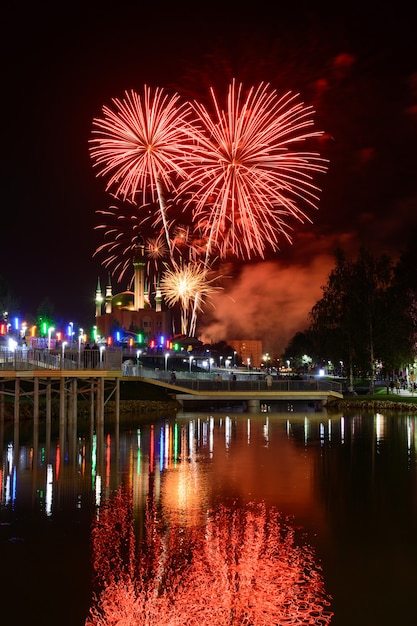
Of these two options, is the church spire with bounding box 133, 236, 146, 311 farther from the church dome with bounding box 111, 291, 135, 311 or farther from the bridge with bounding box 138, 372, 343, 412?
the bridge with bounding box 138, 372, 343, 412

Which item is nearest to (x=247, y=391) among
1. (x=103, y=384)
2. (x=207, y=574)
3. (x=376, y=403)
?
(x=376, y=403)

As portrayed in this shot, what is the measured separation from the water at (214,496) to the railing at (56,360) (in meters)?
3.68

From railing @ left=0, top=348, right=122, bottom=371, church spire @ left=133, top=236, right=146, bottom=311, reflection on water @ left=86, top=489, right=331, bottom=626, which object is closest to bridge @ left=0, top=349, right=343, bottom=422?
railing @ left=0, top=348, right=122, bottom=371

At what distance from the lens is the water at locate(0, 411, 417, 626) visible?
14.0 m

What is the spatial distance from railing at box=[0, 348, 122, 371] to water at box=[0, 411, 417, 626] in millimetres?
3681

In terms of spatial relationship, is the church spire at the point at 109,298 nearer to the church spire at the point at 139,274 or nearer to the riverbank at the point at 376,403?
the church spire at the point at 139,274

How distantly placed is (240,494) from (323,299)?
53.0 m

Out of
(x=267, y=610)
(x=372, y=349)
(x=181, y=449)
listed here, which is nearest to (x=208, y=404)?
(x=372, y=349)

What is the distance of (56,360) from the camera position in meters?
41.9

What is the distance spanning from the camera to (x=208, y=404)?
66688 millimetres

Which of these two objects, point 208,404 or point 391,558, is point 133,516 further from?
point 208,404

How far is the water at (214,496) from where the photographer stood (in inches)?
553

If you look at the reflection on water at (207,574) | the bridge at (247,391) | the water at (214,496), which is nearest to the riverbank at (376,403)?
the bridge at (247,391)

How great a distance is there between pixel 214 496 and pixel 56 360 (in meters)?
21.4
